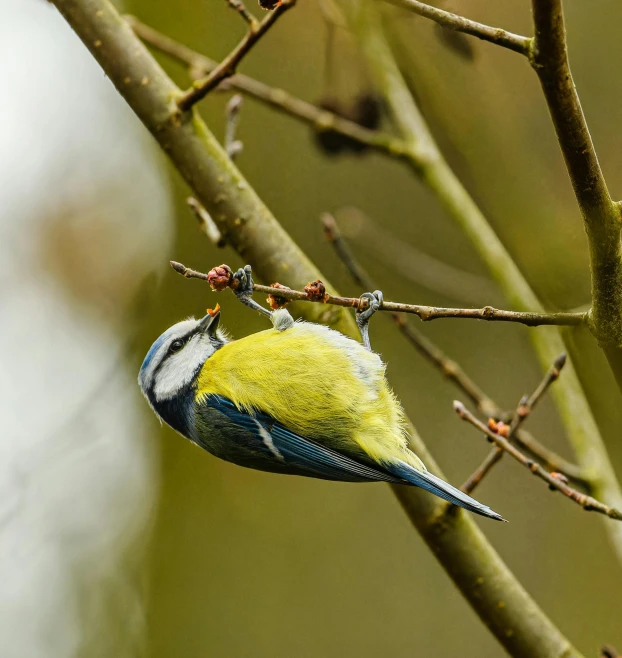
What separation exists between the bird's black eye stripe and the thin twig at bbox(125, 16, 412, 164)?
2.65 feet

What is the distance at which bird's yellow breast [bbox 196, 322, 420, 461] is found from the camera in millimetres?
2080

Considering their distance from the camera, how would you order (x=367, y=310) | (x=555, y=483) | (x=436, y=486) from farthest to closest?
1. (x=367, y=310)
2. (x=436, y=486)
3. (x=555, y=483)

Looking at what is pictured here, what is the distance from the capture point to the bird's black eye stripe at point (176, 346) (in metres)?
2.41

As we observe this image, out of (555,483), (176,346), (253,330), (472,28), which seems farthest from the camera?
(253,330)

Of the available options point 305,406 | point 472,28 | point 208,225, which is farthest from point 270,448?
point 472,28

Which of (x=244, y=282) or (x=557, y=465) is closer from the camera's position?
(x=244, y=282)

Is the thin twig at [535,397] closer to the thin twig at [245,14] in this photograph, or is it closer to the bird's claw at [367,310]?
the bird's claw at [367,310]

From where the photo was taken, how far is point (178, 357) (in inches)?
95.9

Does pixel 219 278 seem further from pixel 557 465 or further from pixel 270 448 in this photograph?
pixel 557 465

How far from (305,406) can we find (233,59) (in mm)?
942

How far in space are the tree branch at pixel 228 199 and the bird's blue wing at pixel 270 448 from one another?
153mm

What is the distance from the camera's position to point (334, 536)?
416 cm

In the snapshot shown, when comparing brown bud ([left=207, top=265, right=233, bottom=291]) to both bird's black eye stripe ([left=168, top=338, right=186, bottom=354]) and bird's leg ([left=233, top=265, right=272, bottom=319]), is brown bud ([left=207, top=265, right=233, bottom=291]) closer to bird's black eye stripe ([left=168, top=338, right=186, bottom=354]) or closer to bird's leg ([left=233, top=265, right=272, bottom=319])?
bird's leg ([left=233, top=265, right=272, bottom=319])

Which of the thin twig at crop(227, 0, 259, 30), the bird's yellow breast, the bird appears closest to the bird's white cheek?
the bird
